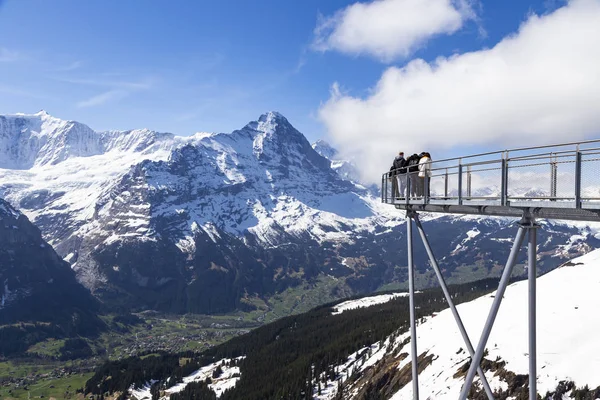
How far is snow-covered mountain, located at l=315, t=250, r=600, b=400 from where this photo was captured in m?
52.7

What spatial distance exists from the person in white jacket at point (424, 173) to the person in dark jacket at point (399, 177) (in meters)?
1.63

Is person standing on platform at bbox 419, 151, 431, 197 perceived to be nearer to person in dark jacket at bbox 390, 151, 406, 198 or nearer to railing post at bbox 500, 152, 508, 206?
person in dark jacket at bbox 390, 151, 406, 198

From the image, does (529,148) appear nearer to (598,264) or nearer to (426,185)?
(426,185)

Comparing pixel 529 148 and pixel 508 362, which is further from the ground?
pixel 529 148

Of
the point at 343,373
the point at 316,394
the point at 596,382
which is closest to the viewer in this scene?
the point at 596,382

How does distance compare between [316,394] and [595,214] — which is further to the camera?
[316,394]

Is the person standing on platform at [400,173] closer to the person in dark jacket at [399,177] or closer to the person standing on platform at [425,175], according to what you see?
the person in dark jacket at [399,177]

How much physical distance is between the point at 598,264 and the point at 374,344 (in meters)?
91.2

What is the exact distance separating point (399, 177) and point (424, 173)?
10.8 feet

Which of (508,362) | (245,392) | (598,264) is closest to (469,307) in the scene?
(598,264)

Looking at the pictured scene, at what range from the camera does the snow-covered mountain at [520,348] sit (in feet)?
173

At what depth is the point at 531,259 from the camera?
1505 centimetres

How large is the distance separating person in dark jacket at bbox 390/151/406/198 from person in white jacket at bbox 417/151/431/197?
1.63 metres

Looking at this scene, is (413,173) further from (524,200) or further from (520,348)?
(520,348)
